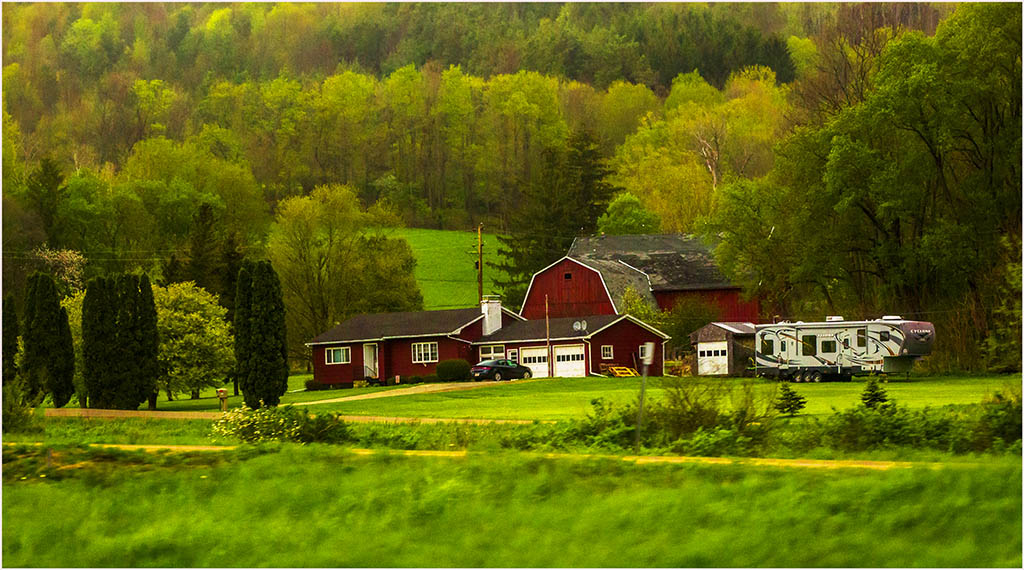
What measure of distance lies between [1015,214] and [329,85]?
77.0 meters

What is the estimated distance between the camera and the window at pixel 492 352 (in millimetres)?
60688

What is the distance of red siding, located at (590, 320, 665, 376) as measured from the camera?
191ft

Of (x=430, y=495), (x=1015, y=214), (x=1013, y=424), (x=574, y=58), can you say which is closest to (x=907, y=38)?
(x=1015, y=214)

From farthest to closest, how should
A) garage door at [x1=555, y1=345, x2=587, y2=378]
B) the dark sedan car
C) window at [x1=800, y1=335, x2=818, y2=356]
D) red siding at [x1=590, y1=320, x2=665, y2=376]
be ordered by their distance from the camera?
garage door at [x1=555, y1=345, x2=587, y2=378] → red siding at [x1=590, y1=320, x2=665, y2=376] → the dark sedan car → window at [x1=800, y1=335, x2=818, y2=356]

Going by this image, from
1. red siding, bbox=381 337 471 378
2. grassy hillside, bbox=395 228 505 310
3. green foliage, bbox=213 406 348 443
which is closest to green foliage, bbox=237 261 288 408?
red siding, bbox=381 337 471 378

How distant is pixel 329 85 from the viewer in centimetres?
11344

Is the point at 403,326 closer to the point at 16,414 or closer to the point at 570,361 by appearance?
the point at 570,361

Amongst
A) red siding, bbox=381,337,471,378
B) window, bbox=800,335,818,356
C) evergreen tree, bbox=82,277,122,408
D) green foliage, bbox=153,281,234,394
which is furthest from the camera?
red siding, bbox=381,337,471,378

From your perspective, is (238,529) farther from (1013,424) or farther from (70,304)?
(70,304)

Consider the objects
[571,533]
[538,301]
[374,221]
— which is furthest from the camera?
[374,221]

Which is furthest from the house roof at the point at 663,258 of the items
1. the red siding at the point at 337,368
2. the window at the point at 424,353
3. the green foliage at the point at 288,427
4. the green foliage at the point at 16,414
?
the green foliage at the point at 288,427

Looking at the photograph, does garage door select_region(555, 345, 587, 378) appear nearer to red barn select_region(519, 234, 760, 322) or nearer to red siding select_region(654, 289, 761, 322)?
red barn select_region(519, 234, 760, 322)

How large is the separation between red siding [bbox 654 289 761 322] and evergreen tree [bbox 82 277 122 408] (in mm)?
32891

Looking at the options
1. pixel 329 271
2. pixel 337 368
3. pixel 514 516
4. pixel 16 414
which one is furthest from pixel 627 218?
pixel 514 516
